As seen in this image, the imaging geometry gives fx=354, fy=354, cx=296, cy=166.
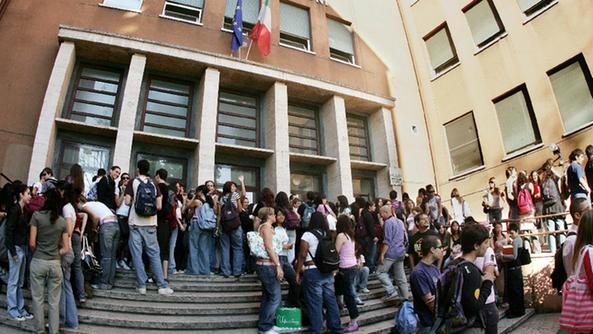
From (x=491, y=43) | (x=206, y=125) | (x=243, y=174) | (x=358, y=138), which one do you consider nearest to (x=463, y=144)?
(x=491, y=43)

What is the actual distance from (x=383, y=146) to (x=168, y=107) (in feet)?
27.0

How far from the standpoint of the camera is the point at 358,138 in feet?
48.3

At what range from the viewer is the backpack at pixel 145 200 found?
5895 mm

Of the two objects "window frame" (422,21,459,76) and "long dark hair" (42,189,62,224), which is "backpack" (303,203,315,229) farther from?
"window frame" (422,21,459,76)

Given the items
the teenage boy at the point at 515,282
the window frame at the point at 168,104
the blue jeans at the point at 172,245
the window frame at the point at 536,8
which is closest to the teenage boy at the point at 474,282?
the teenage boy at the point at 515,282

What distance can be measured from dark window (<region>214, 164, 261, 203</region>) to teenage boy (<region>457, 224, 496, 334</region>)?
9252mm

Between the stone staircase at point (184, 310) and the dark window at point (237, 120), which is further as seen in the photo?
the dark window at point (237, 120)

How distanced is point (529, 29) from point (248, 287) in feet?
41.1

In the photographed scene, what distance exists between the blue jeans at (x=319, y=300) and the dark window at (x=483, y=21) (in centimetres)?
1266

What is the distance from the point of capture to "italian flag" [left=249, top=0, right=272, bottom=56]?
41.4 feet

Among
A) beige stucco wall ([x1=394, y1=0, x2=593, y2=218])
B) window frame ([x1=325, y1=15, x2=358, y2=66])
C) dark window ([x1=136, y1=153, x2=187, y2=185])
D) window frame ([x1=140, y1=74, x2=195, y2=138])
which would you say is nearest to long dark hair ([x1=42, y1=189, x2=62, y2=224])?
dark window ([x1=136, y1=153, x2=187, y2=185])

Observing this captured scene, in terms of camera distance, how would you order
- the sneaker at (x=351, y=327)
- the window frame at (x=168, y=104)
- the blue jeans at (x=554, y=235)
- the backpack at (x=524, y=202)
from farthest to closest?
1. the window frame at (x=168, y=104)
2. the backpack at (x=524, y=202)
3. the blue jeans at (x=554, y=235)
4. the sneaker at (x=351, y=327)

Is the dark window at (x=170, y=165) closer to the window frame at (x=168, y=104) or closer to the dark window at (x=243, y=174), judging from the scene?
the window frame at (x=168, y=104)

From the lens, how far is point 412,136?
48.5ft
